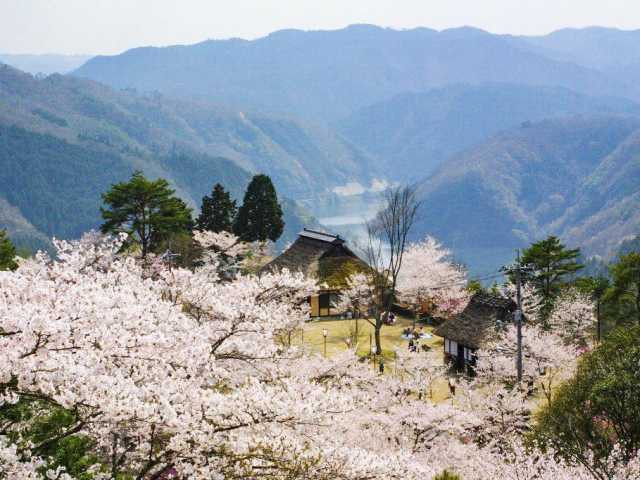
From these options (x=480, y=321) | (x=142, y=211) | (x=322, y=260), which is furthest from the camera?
(x=322, y=260)

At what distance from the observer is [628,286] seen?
1244 inches

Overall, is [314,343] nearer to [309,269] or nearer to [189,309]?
[309,269]

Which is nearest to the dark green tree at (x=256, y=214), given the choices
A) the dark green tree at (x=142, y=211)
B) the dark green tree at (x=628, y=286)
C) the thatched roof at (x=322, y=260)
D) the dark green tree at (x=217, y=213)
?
the dark green tree at (x=217, y=213)

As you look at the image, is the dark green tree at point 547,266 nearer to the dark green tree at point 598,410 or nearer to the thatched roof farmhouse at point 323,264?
the thatched roof farmhouse at point 323,264

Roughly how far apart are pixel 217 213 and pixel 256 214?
117 inches

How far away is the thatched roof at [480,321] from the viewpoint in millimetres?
29969

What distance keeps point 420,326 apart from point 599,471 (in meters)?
25.1

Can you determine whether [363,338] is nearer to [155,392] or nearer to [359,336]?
[359,336]

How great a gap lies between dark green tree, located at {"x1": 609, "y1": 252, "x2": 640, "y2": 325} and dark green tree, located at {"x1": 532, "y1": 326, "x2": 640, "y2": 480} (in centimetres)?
1349

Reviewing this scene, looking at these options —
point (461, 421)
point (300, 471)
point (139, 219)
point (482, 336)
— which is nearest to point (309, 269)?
point (139, 219)

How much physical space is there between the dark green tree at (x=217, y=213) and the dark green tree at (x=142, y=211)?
7.00 meters

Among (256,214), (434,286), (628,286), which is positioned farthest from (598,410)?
(256,214)

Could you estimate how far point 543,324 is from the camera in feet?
102

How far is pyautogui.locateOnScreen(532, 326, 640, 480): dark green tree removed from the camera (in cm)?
1602
